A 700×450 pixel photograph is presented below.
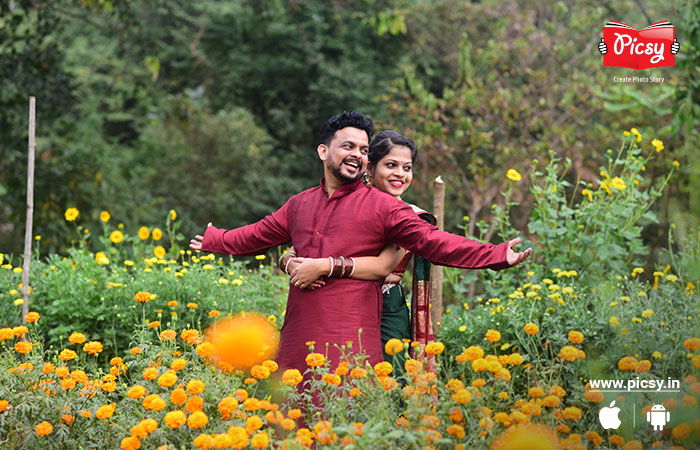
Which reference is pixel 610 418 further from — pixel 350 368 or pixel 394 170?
pixel 394 170

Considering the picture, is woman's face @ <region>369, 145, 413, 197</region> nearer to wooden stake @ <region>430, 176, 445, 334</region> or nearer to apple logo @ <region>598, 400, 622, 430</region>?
wooden stake @ <region>430, 176, 445, 334</region>

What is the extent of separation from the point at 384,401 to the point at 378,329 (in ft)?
1.86

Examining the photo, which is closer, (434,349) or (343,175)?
(434,349)

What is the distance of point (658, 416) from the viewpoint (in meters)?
2.17

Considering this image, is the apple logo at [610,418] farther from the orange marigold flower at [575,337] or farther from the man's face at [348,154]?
the man's face at [348,154]

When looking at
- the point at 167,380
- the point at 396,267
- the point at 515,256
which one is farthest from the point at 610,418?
the point at 167,380

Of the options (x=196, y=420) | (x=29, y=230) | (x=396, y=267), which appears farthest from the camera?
(x=29, y=230)

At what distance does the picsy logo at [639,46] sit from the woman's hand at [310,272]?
2545 mm

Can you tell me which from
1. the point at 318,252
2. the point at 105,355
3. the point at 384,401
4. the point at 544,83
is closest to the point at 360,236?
the point at 318,252

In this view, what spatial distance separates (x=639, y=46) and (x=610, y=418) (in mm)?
2925

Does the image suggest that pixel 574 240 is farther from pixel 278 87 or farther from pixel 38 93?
pixel 278 87

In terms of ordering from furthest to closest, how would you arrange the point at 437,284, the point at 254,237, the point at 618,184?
the point at 618,184 < the point at 437,284 < the point at 254,237

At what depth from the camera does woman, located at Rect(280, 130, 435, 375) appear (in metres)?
2.71

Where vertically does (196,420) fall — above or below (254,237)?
below
